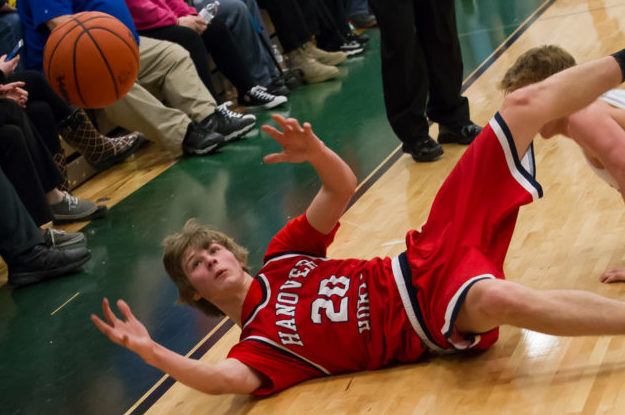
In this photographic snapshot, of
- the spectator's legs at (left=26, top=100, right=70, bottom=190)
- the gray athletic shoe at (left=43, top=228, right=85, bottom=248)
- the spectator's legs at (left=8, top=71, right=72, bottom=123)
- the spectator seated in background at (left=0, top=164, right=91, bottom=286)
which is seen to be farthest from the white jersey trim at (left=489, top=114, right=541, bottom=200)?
the spectator's legs at (left=8, top=71, right=72, bottom=123)

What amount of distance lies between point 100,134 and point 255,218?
5.95 feet

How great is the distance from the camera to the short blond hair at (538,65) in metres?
2.54

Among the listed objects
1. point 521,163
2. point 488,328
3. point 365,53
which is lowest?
point 365,53

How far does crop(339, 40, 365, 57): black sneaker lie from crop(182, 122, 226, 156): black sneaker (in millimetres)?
1986

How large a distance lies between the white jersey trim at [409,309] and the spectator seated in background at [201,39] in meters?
3.65

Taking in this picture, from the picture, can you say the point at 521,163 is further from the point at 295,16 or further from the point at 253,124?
the point at 295,16

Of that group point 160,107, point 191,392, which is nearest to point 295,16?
point 160,107

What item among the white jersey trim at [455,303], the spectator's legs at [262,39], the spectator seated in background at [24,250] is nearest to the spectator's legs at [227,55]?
the spectator's legs at [262,39]

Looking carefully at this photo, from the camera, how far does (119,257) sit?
150 inches

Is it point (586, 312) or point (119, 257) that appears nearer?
point (586, 312)

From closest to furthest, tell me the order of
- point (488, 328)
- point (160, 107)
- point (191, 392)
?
point (488, 328), point (191, 392), point (160, 107)

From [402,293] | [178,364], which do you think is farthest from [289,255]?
[178,364]

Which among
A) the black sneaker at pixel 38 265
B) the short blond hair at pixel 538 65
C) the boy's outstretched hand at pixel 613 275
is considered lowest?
the black sneaker at pixel 38 265

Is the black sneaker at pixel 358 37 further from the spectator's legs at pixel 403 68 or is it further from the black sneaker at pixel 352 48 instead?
the spectator's legs at pixel 403 68
